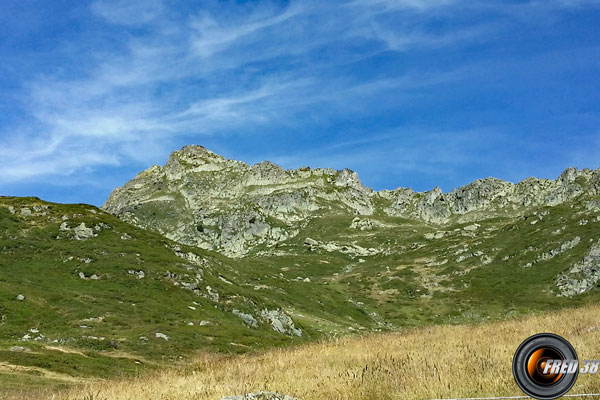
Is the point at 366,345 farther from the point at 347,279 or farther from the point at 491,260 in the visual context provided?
the point at 491,260

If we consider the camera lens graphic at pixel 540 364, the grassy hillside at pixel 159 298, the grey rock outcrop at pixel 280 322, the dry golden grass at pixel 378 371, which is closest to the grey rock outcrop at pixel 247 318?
the grassy hillside at pixel 159 298

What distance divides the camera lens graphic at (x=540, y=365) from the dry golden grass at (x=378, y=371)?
151cm

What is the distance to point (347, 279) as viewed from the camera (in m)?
183

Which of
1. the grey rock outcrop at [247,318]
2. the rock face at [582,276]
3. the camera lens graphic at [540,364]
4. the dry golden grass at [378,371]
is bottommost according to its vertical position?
the dry golden grass at [378,371]

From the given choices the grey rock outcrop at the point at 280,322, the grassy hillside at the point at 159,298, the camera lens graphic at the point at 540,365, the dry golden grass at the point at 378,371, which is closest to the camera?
the camera lens graphic at the point at 540,365

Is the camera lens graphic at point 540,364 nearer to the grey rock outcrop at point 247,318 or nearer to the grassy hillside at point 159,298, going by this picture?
the grassy hillside at point 159,298

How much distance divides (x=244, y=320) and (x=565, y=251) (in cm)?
13891

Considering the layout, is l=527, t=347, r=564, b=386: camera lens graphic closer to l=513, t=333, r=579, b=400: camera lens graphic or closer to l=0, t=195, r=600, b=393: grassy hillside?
l=513, t=333, r=579, b=400: camera lens graphic

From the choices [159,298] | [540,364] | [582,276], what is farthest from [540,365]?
[582,276]

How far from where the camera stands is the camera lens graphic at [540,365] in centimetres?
621

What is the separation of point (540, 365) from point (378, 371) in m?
4.56

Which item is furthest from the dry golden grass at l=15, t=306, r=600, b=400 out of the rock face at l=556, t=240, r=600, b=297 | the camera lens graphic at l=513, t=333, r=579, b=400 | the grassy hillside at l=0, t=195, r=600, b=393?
the rock face at l=556, t=240, r=600, b=297

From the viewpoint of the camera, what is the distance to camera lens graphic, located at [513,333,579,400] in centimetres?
621

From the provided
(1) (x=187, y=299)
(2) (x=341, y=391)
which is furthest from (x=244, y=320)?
(2) (x=341, y=391)
